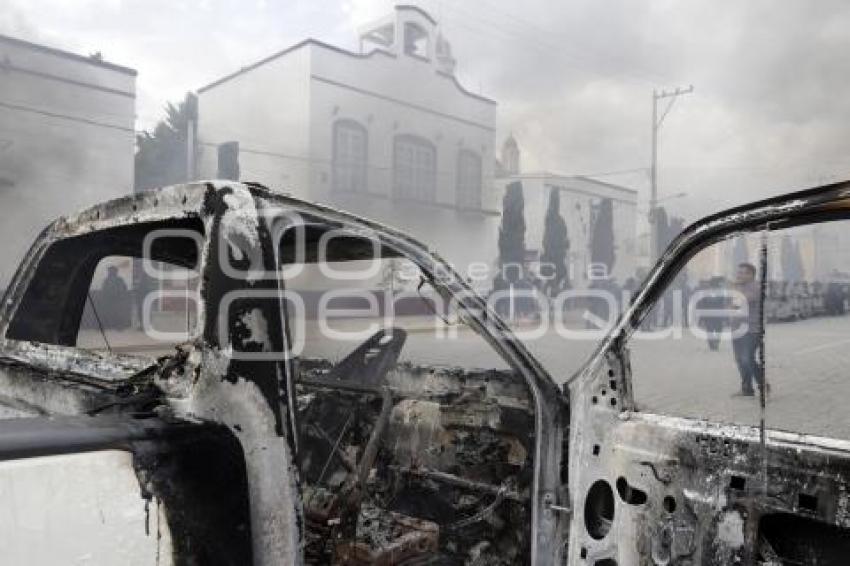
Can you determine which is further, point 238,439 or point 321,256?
point 321,256

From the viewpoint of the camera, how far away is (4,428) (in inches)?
46.3

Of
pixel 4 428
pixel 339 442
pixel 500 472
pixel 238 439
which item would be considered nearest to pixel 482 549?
pixel 500 472

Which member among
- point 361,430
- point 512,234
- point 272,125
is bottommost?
point 361,430

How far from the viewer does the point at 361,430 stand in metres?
3.03

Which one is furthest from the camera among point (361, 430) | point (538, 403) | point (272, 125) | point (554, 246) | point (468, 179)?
Answer: point (468, 179)

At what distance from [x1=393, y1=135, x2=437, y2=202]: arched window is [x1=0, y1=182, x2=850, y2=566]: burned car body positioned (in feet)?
90.4

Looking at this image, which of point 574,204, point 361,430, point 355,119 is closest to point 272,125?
point 355,119

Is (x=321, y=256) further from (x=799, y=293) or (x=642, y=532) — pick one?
(x=799, y=293)

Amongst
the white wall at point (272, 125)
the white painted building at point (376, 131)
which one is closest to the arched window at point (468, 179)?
the white painted building at point (376, 131)

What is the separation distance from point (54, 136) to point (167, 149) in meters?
5.51

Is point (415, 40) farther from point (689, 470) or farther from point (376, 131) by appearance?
point (689, 470)

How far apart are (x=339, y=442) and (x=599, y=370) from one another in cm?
119

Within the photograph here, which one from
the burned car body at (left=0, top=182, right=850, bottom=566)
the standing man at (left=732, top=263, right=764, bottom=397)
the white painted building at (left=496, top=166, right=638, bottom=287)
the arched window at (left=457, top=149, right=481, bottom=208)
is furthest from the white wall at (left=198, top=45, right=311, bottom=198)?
the burned car body at (left=0, top=182, right=850, bottom=566)

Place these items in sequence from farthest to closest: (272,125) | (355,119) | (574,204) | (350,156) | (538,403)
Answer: (574,204) → (355,119) → (350,156) → (272,125) → (538,403)
